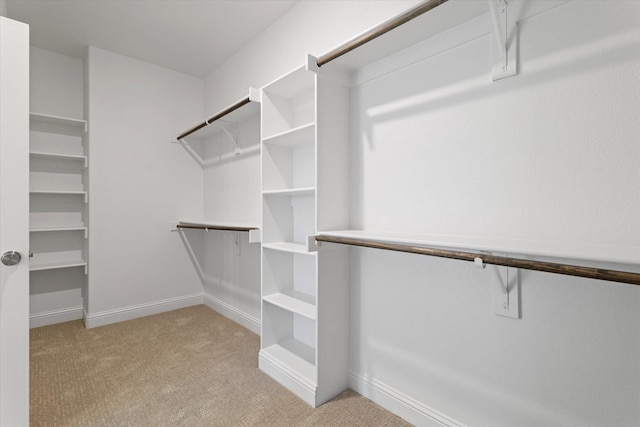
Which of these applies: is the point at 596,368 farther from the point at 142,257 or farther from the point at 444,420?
the point at 142,257

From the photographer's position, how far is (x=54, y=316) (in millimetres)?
2955

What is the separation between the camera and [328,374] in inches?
69.2

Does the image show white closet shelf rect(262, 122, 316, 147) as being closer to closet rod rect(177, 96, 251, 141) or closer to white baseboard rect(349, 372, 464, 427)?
closet rod rect(177, 96, 251, 141)

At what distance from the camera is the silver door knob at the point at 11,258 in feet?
4.28

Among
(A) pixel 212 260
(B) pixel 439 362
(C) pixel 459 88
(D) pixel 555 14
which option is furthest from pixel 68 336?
(D) pixel 555 14

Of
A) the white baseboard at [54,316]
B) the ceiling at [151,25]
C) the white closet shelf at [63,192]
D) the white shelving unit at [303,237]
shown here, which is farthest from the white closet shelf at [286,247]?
the white baseboard at [54,316]

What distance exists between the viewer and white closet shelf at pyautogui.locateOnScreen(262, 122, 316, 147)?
1.77 m

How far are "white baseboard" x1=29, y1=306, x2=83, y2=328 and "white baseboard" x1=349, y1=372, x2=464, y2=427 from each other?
111 inches

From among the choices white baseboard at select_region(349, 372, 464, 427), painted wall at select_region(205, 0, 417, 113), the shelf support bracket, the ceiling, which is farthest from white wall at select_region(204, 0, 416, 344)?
white baseboard at select_region(349, 372, 464, 427)

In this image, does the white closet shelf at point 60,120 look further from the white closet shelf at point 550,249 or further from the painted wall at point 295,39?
the white closet shelf at point 550,249

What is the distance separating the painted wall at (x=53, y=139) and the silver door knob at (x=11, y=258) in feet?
6.39

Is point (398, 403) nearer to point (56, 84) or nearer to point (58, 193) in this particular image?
point (58, 193)

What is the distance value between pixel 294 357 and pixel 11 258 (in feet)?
4.93

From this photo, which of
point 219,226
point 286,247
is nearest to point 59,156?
point 219,226
